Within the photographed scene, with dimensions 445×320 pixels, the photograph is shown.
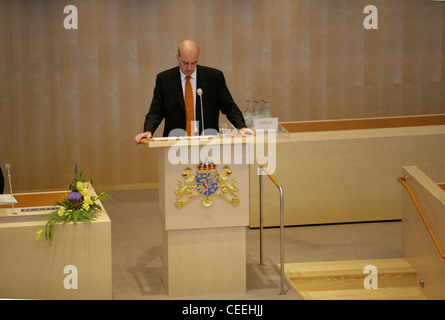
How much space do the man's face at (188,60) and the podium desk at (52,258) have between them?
55.2 inches

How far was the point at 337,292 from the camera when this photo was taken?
5.92 m

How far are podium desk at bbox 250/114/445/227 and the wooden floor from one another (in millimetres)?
1085

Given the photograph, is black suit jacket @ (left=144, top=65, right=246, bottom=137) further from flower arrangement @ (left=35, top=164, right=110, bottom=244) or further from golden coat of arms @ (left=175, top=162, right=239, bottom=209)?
flower arrangement @ (left=35, top=164, right=110, bottom=244)

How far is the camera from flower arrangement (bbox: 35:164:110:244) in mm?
4801

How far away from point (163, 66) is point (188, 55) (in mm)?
3296

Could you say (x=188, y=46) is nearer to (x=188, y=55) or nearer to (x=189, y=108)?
(x=188, y=55)

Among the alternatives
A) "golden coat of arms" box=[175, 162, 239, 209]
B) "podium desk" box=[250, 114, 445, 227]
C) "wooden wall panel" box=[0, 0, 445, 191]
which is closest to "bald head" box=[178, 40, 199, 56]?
"golden coat of arms" box=[175, 162, 239, 209]

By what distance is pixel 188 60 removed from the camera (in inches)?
219

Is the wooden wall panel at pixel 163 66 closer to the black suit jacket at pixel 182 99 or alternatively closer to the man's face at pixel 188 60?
the black suit jacket at pixel 182 99

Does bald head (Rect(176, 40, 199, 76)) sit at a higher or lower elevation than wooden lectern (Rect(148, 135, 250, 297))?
higher

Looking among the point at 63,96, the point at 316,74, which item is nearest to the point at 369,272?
the point at 316,74

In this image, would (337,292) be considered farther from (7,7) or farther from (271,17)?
(7,7)

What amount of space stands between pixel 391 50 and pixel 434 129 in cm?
218

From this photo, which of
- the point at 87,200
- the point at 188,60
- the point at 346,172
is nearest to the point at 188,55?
the point at 188,60
